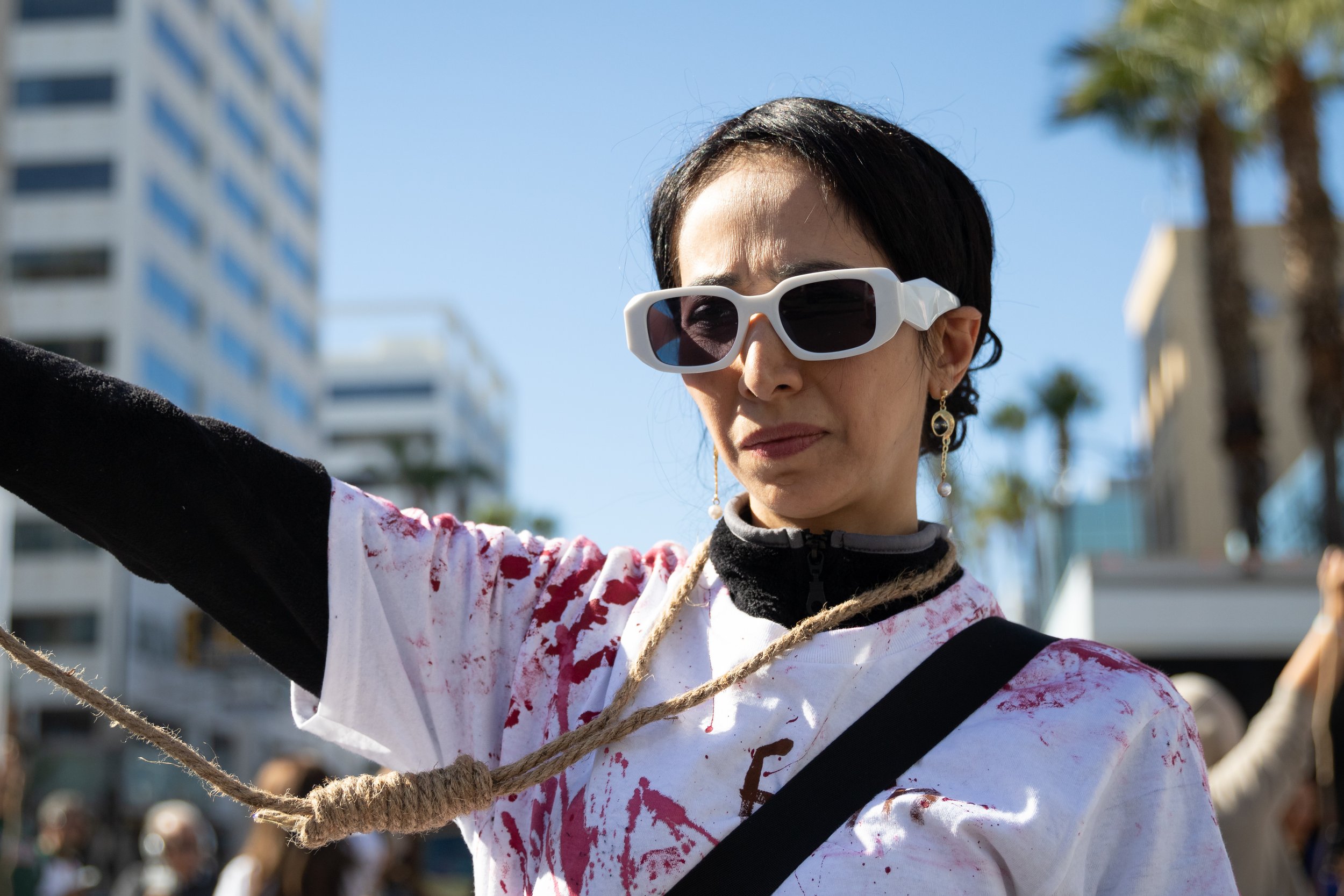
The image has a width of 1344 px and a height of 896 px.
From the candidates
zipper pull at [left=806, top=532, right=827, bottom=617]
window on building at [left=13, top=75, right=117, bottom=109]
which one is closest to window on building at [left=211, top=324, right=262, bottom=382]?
window on building at [left=13, top=75, right=117, bottom=109]

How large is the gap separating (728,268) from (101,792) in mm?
38084

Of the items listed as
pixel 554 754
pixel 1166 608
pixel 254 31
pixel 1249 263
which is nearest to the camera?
pixel 554 754

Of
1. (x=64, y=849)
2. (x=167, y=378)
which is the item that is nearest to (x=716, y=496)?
(x=64, y=849)

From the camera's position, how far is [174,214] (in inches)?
1724

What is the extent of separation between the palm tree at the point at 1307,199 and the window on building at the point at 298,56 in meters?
43.1

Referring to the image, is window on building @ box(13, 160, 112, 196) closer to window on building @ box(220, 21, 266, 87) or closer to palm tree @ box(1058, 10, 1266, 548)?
window on building @ box(220, 21, 266, 87)

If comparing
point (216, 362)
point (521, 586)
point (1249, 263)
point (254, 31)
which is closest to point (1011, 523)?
point (1249, 263)

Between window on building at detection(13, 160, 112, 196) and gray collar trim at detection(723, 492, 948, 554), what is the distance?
4340 centimetres

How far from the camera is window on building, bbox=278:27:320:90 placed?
54.4 m

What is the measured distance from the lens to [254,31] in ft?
168

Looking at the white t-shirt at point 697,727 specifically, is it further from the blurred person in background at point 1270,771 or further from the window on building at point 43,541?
the window on building at point 43,541

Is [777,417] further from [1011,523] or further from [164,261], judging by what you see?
[1011,523]

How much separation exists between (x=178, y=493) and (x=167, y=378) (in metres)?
42.4

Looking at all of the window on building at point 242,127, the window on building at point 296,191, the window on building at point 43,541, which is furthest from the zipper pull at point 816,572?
the window on building at point 296,191
